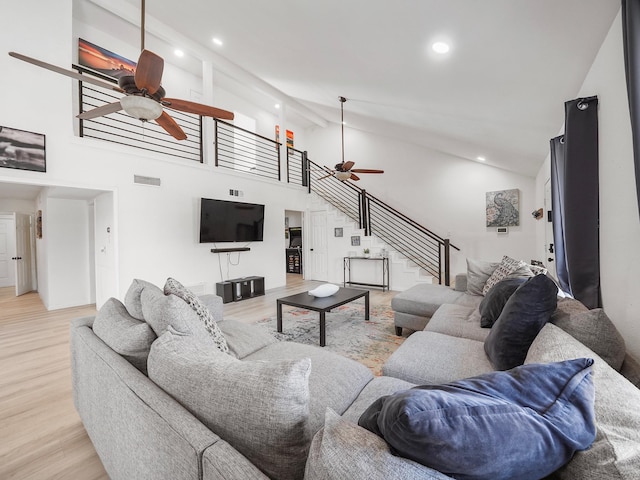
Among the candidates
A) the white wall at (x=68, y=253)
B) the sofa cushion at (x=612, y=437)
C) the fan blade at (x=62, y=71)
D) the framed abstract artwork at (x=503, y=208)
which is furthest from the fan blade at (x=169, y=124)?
the framed abstract artwork at (x=503, y=208)

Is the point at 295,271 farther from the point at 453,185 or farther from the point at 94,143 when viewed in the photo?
the point at 94,143

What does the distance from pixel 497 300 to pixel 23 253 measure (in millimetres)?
8861

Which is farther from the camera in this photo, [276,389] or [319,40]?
[319,40]

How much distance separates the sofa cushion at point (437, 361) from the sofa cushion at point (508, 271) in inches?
39.0

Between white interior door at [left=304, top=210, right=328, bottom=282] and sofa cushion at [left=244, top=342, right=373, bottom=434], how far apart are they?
216 inches

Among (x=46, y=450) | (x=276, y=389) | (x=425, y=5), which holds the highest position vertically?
(x=425, y=5)

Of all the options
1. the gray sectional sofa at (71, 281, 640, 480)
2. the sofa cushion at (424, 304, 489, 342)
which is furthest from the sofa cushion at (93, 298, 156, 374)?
the sofa cushion at (424, 304, 489, 342)

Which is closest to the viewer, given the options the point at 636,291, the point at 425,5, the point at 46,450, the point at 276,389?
the point at 276,389

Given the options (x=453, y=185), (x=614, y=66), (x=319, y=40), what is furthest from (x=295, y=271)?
(x=614, y=66)

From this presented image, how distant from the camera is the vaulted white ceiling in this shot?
1.93 m

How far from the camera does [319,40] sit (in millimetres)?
3178

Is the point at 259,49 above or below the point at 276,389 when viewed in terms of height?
above

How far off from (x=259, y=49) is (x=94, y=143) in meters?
2.73

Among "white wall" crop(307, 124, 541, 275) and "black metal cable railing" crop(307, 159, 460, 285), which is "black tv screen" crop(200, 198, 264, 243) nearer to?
"black metal cable railing" crop(307, 159, 460, 285)
